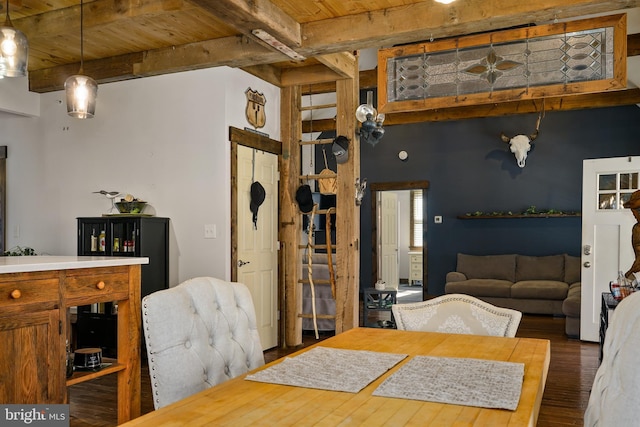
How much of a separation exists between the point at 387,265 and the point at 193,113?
6.18 m

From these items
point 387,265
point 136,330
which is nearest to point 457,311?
point 136,330

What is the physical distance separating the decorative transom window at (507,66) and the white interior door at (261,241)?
179 cm

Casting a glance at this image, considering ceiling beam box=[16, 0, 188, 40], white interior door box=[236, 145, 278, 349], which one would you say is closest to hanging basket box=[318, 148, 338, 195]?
white interior door box=[236, 145, 278, 349]

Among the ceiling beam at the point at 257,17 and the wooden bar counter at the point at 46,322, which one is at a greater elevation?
the ceiling beam at the point at 257,17

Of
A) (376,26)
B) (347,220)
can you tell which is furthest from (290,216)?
(376,26)

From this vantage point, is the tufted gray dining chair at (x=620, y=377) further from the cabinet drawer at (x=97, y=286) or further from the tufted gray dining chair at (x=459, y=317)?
the cabinet drawer at (x=97, y=286)

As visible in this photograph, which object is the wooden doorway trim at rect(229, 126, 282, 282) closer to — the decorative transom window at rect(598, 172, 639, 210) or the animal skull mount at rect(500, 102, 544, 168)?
the decorative transom window at rect(598, 172, 639, 210)

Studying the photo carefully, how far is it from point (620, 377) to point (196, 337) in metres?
1.27

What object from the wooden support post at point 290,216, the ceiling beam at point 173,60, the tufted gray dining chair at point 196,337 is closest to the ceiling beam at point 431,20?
the ceiling beam at point 173,60

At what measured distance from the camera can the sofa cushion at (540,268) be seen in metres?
8.47

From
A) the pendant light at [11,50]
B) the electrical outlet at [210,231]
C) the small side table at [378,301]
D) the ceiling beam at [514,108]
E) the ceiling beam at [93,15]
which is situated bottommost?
the small side table at [378,301]

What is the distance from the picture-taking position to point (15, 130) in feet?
20.3

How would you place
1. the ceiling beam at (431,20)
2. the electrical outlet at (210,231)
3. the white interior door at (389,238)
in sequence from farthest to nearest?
the white interior door at (389,238), the electrical outlet at (210,231), the ceiling beam at (431,20)

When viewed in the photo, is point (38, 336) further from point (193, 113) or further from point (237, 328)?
point (193, 113)
